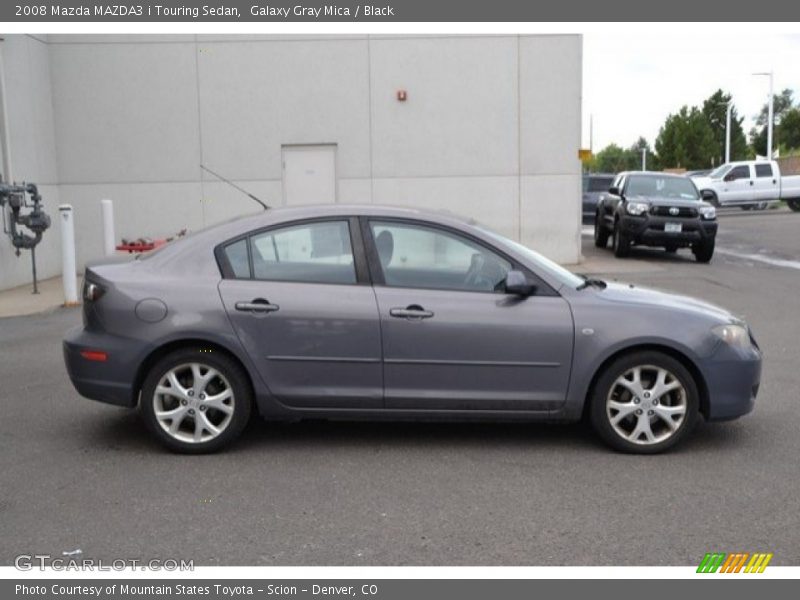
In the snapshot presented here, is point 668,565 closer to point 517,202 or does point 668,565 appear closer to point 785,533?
point 785,533

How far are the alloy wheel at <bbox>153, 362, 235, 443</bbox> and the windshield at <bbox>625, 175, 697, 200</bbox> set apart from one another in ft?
47.7

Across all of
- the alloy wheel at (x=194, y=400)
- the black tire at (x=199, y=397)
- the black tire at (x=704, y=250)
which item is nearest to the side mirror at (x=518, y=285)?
the black tire at (x=199, y=397)

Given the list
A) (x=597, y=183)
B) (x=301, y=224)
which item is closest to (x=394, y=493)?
(x=301, y=224)

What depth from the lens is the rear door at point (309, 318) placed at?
18.5 ft

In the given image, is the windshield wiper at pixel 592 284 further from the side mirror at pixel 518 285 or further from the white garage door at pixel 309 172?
the white garage door at pixel 309 172

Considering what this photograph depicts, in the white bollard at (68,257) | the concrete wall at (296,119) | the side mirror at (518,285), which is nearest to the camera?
the side mirror at (518,285)

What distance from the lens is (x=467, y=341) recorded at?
5621 mm

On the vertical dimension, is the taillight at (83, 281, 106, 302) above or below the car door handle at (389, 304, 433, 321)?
above

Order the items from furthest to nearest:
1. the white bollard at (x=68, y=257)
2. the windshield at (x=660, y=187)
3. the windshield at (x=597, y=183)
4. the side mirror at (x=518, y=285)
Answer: the windshield at (x=597, y=183)
the windshield at (x=660, y=187)
the white bollard at (x=68, y=257)
the side mirror at (x=518, y=285)

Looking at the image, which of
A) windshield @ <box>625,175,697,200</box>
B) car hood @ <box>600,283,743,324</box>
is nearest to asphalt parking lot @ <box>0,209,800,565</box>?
car hood @ <box>600,283,743,324</box>

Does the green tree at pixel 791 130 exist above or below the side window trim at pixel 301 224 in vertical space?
above

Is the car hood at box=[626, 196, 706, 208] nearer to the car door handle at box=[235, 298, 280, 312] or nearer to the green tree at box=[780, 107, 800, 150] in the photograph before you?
the car door handle at box=[235, 298, 280, 312]

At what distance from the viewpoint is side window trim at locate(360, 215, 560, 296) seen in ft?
18.8

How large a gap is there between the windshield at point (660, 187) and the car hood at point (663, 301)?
13119mm
